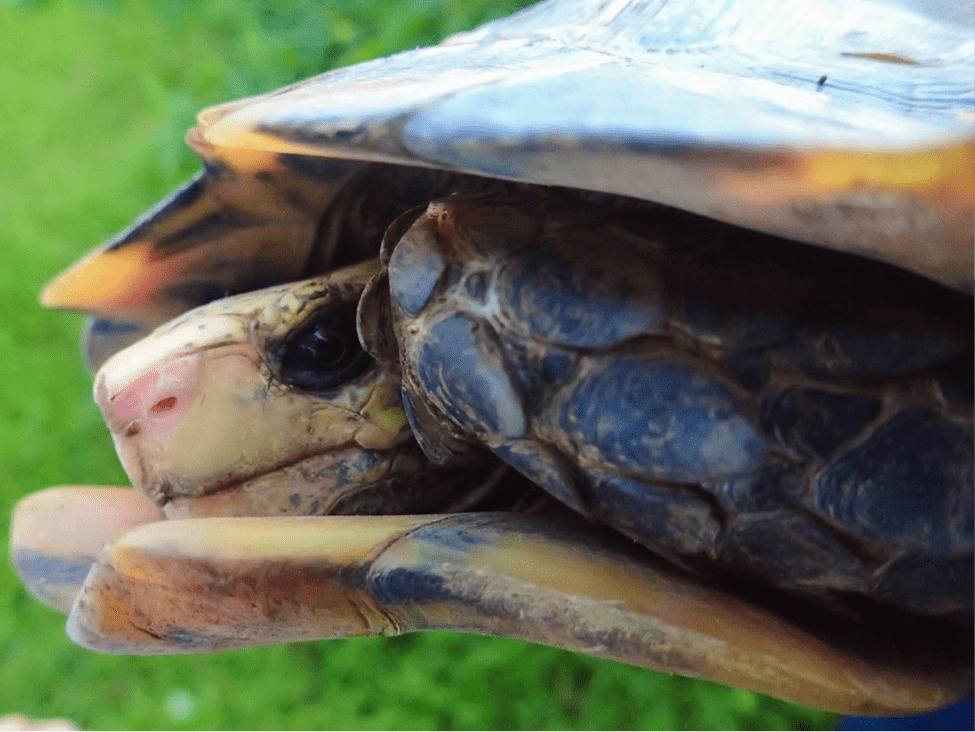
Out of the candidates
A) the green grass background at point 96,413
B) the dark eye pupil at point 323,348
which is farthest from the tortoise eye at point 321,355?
the green grass background at point 96,413

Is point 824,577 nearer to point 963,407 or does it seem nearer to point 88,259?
point 963,407

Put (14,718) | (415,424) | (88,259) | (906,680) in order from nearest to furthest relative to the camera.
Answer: (906,680)
(415,424)
(88,259)
(14,718)


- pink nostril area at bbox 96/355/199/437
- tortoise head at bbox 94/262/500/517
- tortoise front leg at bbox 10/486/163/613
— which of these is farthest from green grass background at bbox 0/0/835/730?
pink nostril area at bbox 96/355/199/437

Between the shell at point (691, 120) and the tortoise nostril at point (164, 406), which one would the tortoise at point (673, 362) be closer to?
the shell at point (691, 120)

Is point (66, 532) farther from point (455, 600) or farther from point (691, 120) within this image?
point (691, 120)

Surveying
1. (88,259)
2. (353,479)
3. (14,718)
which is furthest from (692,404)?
(14,718)

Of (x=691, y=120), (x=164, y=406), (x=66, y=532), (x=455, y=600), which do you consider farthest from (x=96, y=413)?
(x=691, y=120)

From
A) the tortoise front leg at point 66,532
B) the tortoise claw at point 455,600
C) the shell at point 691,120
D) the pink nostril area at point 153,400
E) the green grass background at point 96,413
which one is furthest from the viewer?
the green grass background at point 96,413
